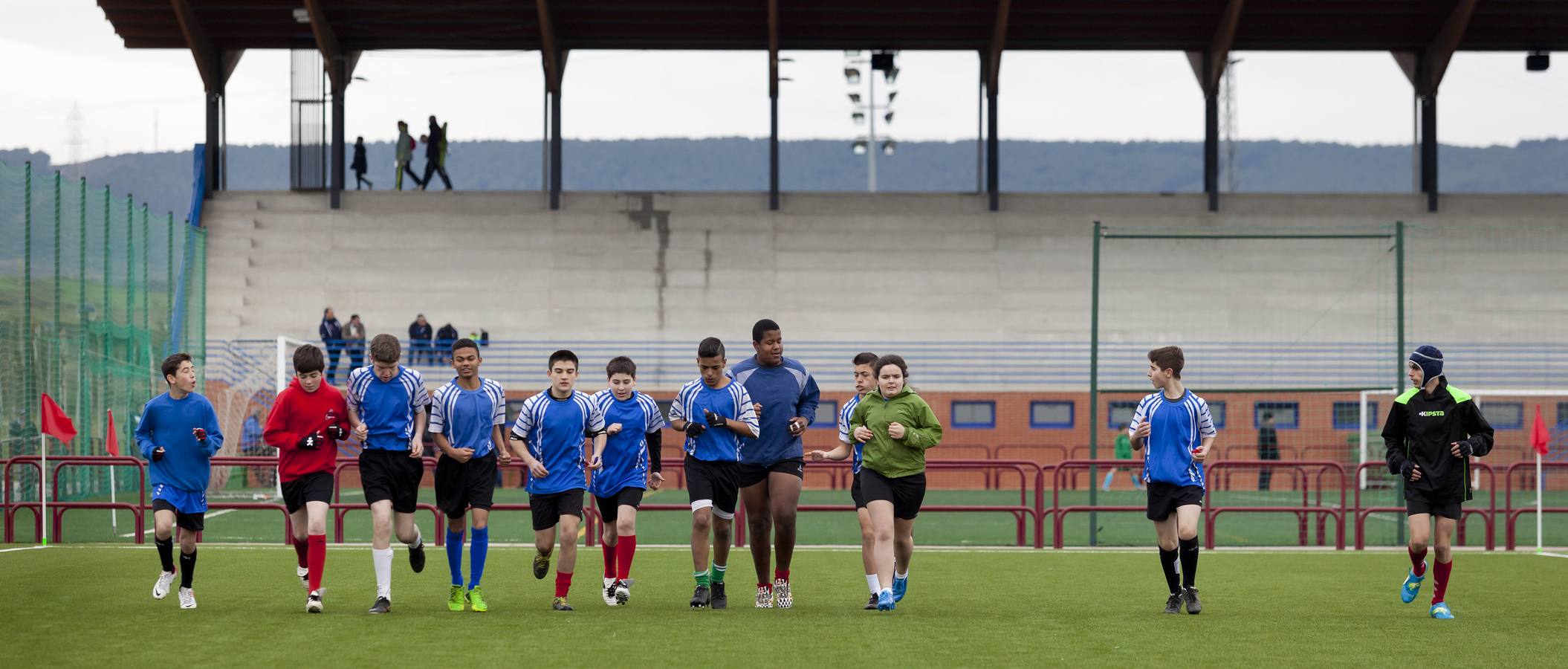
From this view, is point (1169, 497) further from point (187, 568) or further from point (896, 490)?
point (187, 568)

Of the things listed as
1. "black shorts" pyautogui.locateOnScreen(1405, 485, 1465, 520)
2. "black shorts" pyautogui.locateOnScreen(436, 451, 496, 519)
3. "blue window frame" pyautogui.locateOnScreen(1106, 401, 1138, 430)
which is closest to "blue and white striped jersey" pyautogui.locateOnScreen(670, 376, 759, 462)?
"black shorts" pyautogui.locateOnScreen(436, 451, 496, 519)

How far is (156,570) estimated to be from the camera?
1285cm

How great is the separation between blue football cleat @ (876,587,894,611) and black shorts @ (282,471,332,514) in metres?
3.59

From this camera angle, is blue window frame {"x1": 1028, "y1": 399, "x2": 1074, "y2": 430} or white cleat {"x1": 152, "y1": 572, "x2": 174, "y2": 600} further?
blue window frame {"x1": 1028, "y1": 399, "x2": 1074, "y2": 430}

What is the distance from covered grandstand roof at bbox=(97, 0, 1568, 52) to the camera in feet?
108

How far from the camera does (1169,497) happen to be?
10508mm

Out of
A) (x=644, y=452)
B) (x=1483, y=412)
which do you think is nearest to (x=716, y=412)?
(x=644, y=452)

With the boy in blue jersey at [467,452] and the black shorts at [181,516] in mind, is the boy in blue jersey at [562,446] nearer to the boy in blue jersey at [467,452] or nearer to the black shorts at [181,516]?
the boy in blue jersey at [467,452]

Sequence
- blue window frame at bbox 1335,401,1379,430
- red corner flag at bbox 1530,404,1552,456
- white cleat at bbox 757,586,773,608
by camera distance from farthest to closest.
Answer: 1. blue window frame at bbox 1335,401,1379,430
2. red corner flag at bbox 1530,404,1552,456
3. white cleat at bbox 757,586,773,608

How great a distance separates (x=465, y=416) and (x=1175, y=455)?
15.1ft

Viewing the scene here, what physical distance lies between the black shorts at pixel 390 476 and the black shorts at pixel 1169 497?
480 cm

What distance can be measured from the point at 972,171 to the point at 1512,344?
138 meters

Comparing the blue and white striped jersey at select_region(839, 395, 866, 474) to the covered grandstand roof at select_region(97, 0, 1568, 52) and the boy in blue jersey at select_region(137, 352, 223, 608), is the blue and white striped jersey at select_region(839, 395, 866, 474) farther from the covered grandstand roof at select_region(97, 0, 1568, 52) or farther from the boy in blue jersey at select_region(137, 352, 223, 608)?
the covered grandstand roof at select_region(97, 0, 1568, 52)

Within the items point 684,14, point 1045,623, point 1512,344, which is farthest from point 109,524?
point 1512,344
